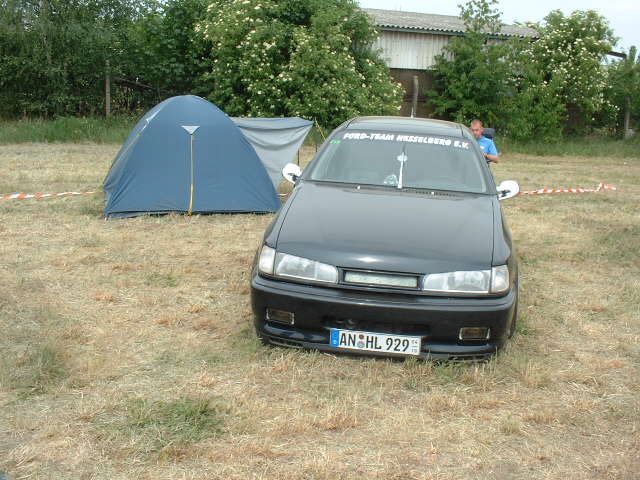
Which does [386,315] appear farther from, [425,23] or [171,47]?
[425,23]

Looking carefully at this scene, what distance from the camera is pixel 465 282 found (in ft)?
14.0

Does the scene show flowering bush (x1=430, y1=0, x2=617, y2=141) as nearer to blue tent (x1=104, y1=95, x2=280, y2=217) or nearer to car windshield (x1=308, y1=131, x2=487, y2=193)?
blue tent (x1=104, y1=95, x2=280, y2=217)

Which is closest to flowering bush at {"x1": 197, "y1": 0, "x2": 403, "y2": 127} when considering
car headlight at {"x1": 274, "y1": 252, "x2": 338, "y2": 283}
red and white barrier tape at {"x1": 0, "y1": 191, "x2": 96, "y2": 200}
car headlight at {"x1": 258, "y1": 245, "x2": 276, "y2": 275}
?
red and white barrier tape at {"x1": 0, "y1": 191, "x2": 96, "y2": 200}

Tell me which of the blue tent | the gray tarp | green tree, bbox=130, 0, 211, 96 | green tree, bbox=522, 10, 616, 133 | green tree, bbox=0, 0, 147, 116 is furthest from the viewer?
green tree, bbox=522, 10, 616, 133

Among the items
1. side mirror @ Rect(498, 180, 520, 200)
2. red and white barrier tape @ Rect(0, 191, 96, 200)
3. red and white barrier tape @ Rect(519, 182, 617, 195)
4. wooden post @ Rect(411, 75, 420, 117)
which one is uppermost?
wooden post @ Rect(411, 75, 420, 117)

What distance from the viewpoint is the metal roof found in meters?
21.5

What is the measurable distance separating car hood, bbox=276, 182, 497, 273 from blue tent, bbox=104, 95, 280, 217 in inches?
166

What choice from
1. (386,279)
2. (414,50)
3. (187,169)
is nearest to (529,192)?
(187,169)

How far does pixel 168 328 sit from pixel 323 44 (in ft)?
45.2

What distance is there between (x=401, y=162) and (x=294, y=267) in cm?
164

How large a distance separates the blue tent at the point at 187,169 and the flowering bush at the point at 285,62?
8501 millimetres

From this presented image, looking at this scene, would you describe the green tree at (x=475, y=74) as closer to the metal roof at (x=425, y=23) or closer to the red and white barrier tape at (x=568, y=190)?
the metal roof at (x=425, y=23)

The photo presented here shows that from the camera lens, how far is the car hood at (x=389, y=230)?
14.1 ft

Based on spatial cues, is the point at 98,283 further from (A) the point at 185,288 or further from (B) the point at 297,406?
(B) the point at 297,406
